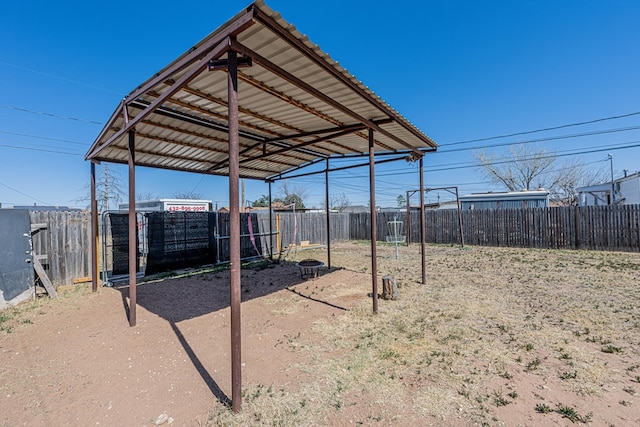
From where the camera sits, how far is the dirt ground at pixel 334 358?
2.14m

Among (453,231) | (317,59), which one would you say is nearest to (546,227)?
(453,231)

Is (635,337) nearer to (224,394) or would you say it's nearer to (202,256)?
(224,394)

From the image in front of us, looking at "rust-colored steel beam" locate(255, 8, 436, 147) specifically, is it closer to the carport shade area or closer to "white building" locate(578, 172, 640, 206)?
the carport shade area

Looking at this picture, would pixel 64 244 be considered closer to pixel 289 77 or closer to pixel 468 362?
pixel 289 77

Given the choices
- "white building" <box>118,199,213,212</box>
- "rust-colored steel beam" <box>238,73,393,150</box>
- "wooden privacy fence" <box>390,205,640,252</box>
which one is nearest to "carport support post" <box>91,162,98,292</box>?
"rust-colored steel beam" <box>238,73,393,150</box>

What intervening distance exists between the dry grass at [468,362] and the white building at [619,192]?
13.3m

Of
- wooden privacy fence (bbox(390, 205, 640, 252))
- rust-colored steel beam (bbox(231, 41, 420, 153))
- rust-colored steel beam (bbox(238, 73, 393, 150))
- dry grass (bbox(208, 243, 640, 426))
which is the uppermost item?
rust-colored steel beam (bbox(238, 73, 393, 150))

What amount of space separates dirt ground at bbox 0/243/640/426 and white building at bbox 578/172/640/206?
13202 mm

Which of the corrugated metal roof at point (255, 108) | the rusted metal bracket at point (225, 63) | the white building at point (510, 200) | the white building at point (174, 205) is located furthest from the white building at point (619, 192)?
the white building at point (174, 205)

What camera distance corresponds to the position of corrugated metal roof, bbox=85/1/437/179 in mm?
2441

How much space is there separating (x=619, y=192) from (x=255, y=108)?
837 inches

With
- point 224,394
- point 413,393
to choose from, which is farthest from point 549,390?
point 224,394

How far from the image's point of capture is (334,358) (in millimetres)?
2928

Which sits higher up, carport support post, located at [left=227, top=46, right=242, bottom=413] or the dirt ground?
carport support post, located at [left=227, top=46, right=242, bottom=413]
